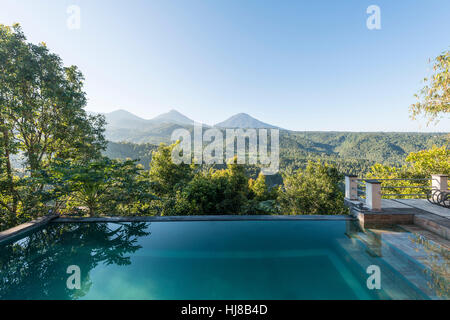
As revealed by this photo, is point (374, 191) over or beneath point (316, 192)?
over

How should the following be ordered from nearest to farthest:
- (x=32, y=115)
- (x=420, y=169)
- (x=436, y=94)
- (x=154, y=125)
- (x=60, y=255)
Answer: (x=60, y=255) → (x=32, y=115) → (x=436, y=94) → (x=420, y=169) → (x=154, y=125)

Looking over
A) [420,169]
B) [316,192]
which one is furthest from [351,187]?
[420,169]

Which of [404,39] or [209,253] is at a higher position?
[404,39]

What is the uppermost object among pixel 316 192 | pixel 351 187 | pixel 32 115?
pixel 32 115

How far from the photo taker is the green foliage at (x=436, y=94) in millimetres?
6777

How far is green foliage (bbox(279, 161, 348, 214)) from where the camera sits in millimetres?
8883

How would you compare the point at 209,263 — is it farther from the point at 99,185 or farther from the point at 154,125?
the point at 154,125

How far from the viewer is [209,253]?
3.40 metres

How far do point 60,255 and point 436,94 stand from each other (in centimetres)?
1370

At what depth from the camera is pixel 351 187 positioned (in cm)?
523

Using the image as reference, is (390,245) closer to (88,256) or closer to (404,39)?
(88,256)
